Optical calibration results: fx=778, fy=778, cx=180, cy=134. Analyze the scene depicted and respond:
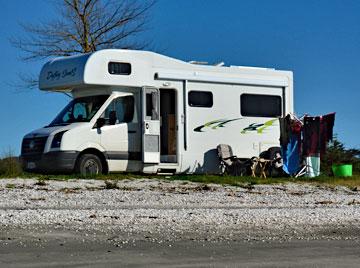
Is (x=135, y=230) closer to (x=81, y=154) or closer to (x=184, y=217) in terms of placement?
(x=184, y=217)

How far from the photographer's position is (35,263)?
7.75 metres

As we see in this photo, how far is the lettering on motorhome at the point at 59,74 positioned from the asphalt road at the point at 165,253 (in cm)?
1211

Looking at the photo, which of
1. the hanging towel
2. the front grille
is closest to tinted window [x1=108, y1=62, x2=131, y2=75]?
the front grille

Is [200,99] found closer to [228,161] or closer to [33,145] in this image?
[228,161]

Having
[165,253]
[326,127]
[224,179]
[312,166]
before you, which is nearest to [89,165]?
[224,179]

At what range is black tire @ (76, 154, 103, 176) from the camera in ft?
69.1

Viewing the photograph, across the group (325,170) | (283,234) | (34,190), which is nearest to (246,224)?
(283,234)

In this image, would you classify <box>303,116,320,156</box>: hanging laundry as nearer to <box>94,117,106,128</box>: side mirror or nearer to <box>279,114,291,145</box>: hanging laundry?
<box>279,114,291,145</box>: hanging laundry

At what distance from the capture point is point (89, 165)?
21.3 m

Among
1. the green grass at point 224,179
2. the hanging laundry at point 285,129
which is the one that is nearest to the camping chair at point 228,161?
the green grass at point 224,179

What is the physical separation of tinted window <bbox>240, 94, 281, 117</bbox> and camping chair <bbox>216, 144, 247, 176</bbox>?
1.39 metres

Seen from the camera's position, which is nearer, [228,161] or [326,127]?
[228,161]

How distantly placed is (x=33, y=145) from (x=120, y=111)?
257 centimetres

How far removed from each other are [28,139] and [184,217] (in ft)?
35.4
